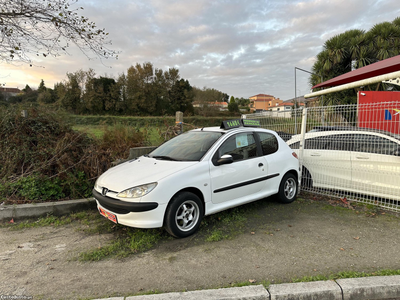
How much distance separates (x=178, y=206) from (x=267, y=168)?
2.03 m

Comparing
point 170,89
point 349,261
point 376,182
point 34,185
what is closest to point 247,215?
point 349,261

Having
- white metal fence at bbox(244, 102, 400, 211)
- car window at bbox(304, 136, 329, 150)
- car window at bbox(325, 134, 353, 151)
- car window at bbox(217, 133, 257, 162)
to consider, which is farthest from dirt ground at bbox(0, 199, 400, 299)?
car window at bbox(304, 136, 329, 150)

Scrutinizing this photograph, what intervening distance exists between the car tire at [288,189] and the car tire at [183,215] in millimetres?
2056

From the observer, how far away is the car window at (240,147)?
4.30 m

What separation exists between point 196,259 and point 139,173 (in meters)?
1.45

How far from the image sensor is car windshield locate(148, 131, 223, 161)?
4176 mm

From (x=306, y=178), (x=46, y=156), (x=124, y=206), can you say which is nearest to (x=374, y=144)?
(x=306, y=178)

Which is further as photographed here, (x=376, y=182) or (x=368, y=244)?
(x=376, y=182)

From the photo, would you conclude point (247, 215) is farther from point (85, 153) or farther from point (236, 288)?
point (85, 153)

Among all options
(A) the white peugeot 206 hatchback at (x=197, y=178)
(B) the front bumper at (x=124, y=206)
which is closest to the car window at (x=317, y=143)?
(A) the white peugeot 206 hatchback at (x=197, y=178)

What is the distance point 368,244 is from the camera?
3605 mm

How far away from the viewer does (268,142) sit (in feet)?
16.5

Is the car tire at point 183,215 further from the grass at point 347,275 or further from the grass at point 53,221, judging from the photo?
the grass at point 53,221

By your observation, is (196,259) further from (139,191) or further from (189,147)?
(189,147)
